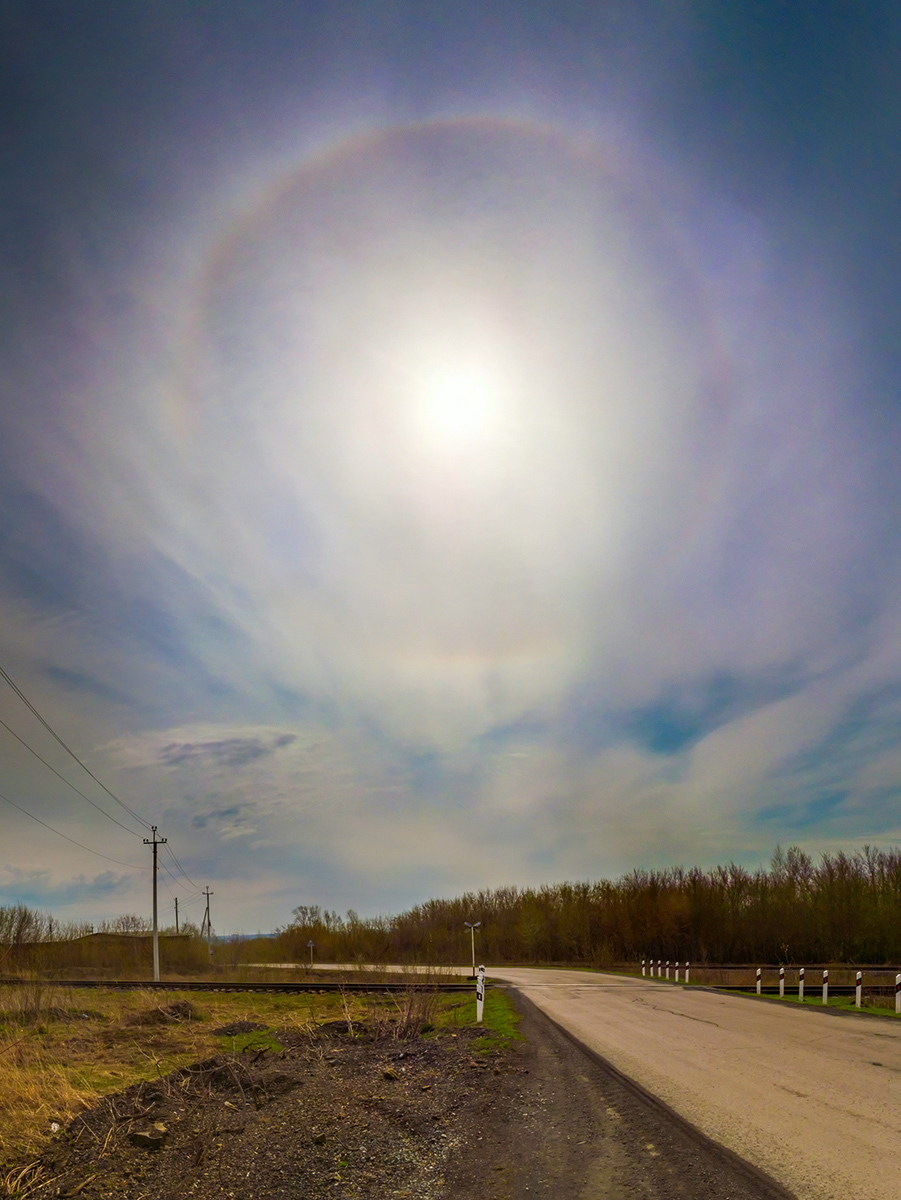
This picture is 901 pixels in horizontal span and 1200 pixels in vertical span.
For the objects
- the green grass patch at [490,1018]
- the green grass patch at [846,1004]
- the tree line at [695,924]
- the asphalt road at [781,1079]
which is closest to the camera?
the asphalt road at [781,1079]

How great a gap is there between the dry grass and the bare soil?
24.8 inches

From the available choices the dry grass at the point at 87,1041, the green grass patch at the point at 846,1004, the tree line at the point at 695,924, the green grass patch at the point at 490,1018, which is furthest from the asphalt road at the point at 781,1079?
the tree line at the point at 695,924

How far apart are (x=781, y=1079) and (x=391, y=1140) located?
223 inches

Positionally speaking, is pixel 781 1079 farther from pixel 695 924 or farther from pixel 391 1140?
pixel 695 924

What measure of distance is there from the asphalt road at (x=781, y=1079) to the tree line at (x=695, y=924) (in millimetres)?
40391

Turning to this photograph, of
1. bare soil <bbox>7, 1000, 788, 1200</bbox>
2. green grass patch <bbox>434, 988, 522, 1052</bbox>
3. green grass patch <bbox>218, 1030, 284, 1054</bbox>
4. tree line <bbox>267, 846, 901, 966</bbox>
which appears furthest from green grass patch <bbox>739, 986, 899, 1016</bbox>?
tree line <bbox>267, 846, 901, 966</bbox>

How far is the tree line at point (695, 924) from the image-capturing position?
65188mm

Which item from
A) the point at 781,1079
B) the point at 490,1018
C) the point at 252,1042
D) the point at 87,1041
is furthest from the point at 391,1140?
the point at 87,1041

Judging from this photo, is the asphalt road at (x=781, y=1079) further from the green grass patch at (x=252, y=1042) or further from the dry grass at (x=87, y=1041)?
the dry grass at (x=87, y=1041)

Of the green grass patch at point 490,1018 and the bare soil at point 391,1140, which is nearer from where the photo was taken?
the bare soil at point 391,1140

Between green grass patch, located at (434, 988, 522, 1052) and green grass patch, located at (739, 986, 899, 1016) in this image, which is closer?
green grass patch, located at (434, 988, 522, 1052)

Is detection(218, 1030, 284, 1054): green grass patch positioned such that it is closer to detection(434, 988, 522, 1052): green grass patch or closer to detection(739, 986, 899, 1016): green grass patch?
detection(434, 988, 522, 1052): green grass patch

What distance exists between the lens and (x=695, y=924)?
73688 mm

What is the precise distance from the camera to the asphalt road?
24.7ft
